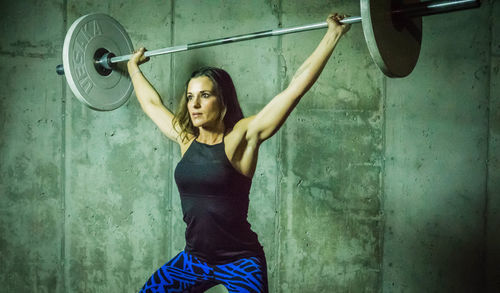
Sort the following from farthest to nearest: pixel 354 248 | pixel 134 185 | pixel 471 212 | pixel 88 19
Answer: pixel 134 185, pixel 354 248, pixel 471 212, pixel 88 19

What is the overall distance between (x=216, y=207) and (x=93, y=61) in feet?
4.09

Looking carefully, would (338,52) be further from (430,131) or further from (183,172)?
(183,172)

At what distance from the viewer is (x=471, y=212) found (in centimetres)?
229

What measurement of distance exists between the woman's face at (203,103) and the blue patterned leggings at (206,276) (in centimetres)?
71

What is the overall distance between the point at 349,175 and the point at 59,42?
2423mm

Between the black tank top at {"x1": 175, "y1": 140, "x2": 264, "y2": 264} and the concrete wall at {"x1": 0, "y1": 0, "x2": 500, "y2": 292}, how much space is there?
79 centimetres

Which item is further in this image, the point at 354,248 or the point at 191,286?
the point at 354,248

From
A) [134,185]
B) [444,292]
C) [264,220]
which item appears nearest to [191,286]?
[264,220]

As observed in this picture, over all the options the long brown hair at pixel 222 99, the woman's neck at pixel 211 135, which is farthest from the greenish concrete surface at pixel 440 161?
the woman's neck at pixel 211 135

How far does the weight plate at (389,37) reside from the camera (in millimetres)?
1340

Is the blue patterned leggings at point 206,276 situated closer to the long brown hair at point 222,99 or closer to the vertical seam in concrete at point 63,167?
the long brown hair at point 222,99

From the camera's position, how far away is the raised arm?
4.93 ft

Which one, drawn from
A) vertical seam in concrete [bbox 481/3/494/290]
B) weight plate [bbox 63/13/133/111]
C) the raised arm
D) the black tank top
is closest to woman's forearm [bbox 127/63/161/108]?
weight plate [bbox 63/13/133/111]

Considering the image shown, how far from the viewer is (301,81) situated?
5.02 ft
